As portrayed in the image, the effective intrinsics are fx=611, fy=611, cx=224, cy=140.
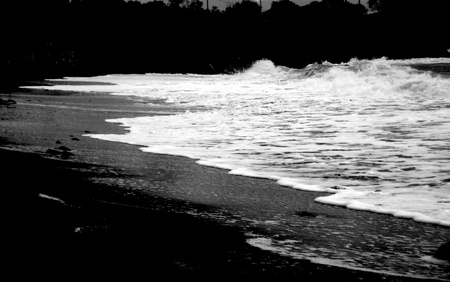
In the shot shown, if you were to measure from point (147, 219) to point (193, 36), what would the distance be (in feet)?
188

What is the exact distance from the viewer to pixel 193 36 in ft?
196

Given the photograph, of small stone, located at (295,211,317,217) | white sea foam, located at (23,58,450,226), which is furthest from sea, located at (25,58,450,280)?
small stone, located at (295,211,317,217)

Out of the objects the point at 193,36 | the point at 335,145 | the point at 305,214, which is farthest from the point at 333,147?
the point at 193,36

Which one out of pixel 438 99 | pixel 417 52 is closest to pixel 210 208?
pixel 438 99

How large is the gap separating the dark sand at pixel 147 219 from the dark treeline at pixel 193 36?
75.0 feet

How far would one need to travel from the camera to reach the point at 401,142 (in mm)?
6902

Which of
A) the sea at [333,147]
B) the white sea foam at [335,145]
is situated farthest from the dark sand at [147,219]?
the white sea foam at [335,145]

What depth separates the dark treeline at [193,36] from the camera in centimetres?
4184

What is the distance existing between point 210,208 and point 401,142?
3588 mm

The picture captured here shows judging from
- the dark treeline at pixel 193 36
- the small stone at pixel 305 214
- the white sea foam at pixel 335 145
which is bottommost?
the small stone at pixel 305 214

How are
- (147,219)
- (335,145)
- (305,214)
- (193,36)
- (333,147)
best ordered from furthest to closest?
(193,36) → (335,145) → (333,147) → (305,214) → (147,219)

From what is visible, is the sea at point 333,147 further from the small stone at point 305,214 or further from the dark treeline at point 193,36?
the dark treeline at point 193,36

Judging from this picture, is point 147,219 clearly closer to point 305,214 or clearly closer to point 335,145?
point 305,214

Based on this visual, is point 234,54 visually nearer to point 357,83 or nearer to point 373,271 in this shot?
point 357,83
